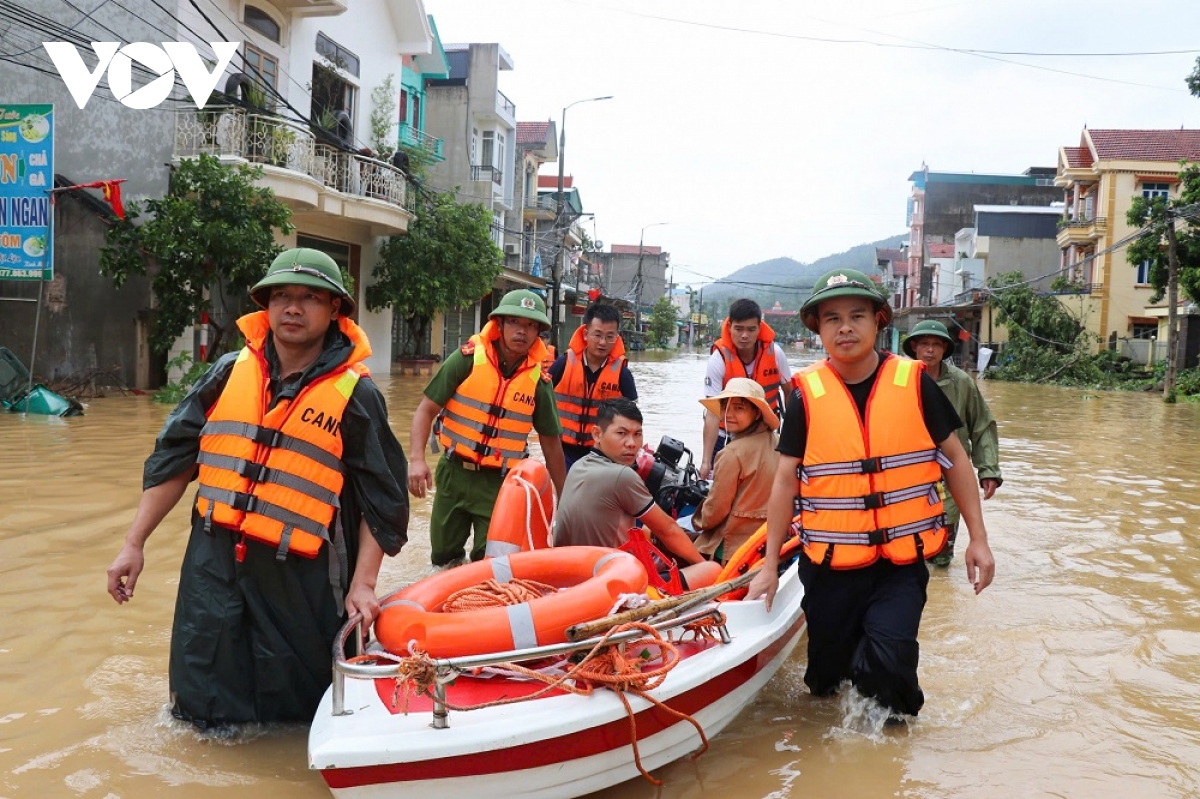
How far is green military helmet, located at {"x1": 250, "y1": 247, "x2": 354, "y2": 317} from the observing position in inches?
137

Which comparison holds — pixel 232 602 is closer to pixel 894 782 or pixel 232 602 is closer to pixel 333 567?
pixel 333 567

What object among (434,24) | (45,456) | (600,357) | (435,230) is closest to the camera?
(600,357)

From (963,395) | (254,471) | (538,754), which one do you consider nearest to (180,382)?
(963,395)

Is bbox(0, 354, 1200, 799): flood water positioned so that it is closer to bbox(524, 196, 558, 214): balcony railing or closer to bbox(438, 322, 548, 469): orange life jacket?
bbox(438, 322, 548, 469): orange life jacket

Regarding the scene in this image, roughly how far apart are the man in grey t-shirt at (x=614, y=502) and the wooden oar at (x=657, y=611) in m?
0.60

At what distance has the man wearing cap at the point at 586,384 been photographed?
6.66 m

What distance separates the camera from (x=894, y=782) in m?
3.83

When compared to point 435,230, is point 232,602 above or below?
below

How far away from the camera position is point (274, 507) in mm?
3449

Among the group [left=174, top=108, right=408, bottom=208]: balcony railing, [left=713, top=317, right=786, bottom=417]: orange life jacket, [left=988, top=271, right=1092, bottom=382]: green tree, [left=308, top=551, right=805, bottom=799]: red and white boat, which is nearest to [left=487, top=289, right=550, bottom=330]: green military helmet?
[left=713, top=317, right=786, bottom=417]: orange life jacket

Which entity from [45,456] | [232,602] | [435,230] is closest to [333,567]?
[232,602]

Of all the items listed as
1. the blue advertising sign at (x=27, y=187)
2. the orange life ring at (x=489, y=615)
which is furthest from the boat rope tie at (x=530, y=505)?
the blue advertising sign at (x=27, y=187)

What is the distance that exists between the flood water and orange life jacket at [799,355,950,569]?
89 centimetres

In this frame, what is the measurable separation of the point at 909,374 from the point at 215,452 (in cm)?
258
